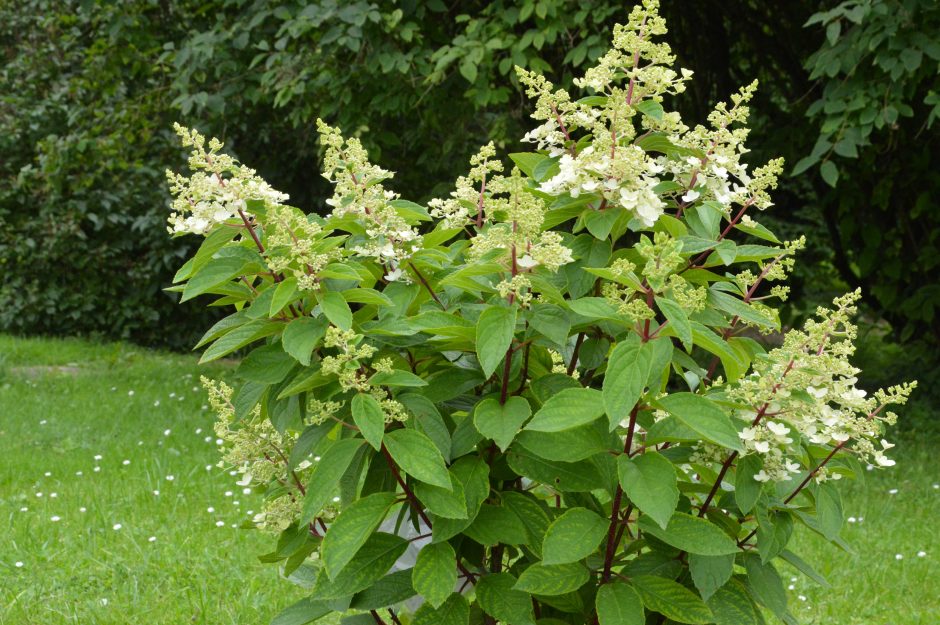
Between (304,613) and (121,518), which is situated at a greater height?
(304,613)

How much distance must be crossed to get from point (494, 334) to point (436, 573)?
405 mm

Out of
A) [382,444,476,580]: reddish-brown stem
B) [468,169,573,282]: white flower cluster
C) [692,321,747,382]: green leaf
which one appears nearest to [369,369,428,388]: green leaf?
Answer: [382,444,476,580]: reddish-brown stem

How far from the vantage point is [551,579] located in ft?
5.35

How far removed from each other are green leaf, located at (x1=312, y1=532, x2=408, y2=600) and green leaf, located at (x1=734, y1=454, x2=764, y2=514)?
57 cm

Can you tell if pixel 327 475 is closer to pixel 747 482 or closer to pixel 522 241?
pixel 522 241

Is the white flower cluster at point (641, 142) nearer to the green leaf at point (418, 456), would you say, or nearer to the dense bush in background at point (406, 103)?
the green leaf at point (418, 456)

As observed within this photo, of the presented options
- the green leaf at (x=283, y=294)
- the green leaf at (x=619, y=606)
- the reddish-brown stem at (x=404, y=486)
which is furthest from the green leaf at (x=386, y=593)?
the green leaf at (x=283, y=294)

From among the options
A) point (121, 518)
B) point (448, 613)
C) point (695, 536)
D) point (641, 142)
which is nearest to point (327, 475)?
point (448, 613)

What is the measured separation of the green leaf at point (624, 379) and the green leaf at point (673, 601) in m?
0.39

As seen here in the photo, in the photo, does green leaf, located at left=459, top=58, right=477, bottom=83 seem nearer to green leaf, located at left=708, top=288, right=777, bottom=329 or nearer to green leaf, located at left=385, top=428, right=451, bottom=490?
green leaf, located at left=708, top=288, right=777, bottom=329

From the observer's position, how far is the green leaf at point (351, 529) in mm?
1556

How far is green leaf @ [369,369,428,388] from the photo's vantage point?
1.59m

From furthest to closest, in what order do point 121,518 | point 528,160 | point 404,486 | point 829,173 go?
1. point 829,173
2. point 121,518
3. point 528,160
4. point 404,486

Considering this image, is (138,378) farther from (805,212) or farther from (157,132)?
(805,212)
